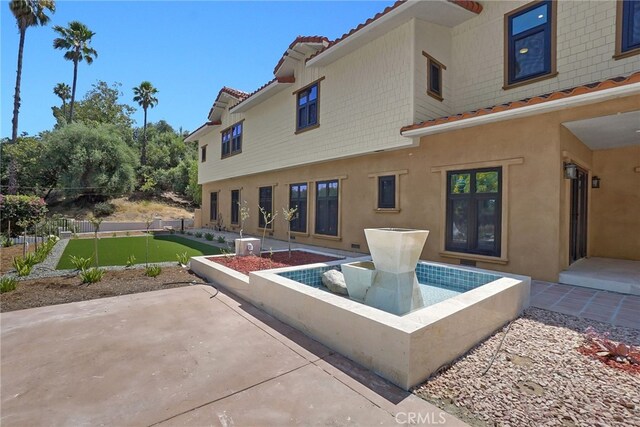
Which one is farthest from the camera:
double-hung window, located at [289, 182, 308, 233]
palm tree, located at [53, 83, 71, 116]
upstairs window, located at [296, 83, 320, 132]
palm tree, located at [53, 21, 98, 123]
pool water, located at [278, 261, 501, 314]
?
palm tree, located at [53, 83, 71, 116]

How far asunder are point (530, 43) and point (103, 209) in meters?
32.3

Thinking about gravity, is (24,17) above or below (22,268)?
above

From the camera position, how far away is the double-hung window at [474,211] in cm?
721

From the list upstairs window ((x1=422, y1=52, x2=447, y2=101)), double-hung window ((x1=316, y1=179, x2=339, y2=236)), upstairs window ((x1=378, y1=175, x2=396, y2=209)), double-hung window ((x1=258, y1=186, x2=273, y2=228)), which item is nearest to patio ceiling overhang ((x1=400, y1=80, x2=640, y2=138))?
upstairs window ((x1=422, y1=52, x2=447, y2=101))

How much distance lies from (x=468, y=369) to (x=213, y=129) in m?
20.0

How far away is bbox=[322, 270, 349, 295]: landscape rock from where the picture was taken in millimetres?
5539

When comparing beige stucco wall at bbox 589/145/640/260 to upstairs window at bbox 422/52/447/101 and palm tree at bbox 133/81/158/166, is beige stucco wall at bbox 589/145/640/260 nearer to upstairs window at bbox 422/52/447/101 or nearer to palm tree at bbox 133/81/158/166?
upstairs window at bbox 422/52/447/101

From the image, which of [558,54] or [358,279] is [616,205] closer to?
[558,54]

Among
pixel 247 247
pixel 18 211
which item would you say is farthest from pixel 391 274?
pixel 18 211

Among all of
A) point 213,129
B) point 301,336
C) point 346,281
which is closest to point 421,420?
point 301,336

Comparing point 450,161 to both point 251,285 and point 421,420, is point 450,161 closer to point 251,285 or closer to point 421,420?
point 251,285

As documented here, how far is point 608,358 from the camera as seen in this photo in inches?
131

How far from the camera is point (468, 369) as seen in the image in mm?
3182

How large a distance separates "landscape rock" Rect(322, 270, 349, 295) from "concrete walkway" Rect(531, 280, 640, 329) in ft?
11.2
